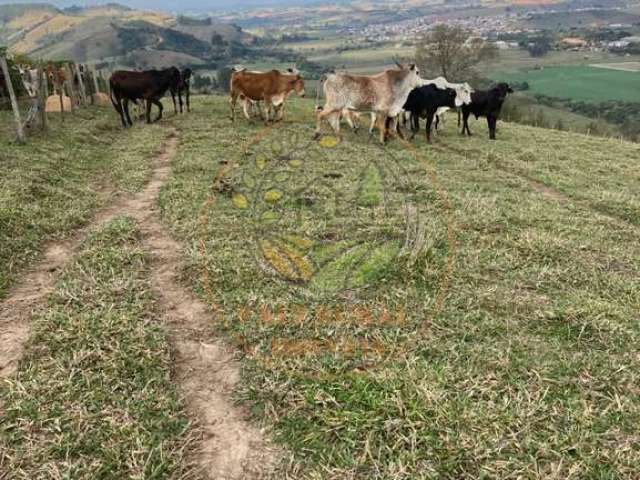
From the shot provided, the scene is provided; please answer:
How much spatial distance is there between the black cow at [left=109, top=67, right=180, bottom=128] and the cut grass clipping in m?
10.8

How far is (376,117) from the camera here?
13805 millimetres

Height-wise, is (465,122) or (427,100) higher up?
(427,100)

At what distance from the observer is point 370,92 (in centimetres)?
1205

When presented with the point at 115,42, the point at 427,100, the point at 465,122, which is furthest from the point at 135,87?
the point at 115,42

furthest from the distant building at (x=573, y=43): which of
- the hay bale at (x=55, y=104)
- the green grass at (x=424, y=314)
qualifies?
the hay bale at (x=55, y=104)

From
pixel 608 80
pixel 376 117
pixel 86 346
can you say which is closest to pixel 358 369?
pixel 86 346

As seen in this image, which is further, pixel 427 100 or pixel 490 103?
pixel 490 103

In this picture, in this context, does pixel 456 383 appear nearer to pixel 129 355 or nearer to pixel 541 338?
pixel 541 338

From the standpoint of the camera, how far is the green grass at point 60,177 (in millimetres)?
5984

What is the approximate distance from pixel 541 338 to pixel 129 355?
3.60m

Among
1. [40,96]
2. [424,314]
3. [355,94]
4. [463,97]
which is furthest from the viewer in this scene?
[463,97]

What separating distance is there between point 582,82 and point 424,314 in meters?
57.2

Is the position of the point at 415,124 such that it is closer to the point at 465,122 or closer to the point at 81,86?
the point at 465,122

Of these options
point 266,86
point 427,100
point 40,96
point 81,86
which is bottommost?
point 427,100
